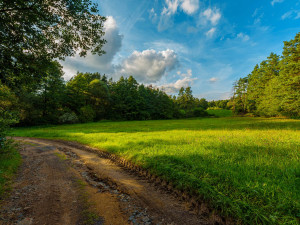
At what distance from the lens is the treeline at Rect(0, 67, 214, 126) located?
29.8m

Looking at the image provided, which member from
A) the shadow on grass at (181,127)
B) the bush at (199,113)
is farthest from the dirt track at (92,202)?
the bush at (199,113)

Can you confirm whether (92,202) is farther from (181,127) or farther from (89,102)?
(89,102)

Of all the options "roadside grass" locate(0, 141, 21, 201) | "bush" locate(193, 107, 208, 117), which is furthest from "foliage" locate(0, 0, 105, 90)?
"bush" locate(193, 107, 208, 117)

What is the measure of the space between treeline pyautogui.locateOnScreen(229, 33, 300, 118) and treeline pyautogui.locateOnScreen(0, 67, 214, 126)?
22130mm

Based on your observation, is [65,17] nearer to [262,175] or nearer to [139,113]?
[262,175]

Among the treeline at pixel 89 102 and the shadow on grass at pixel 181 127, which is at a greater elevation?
the treeline at pixel 89 102

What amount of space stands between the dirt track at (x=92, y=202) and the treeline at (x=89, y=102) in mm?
5768

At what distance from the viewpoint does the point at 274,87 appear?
29000 millimetres

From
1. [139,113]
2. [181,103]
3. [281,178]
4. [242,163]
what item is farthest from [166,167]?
[181,103]

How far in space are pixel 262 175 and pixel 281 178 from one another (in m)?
0.47

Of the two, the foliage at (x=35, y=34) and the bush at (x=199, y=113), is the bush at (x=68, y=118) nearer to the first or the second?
the foliage at (x=35, y=34)

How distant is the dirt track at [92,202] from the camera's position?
9.15 feet

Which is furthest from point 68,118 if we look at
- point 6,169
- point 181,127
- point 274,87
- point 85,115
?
point 274,87

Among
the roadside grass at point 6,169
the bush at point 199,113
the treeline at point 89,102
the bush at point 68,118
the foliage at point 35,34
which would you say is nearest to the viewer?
the roadside grass at point 6,169
